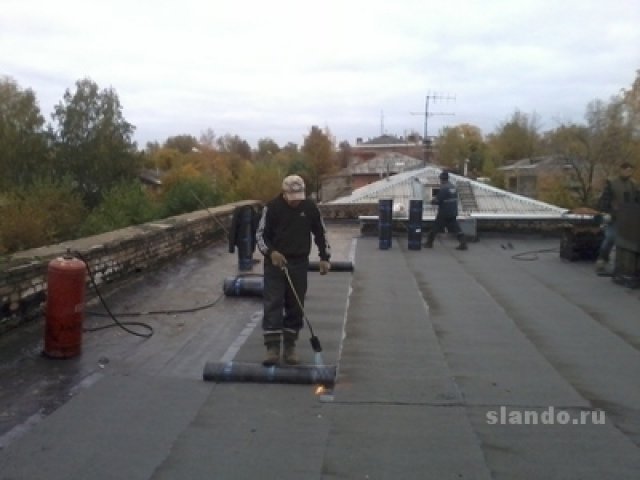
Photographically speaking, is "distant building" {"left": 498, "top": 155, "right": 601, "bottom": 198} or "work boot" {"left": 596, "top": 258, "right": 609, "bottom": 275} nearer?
"work boot" {"left": 596, "top": 258, "right": 609, "bottom": 275}

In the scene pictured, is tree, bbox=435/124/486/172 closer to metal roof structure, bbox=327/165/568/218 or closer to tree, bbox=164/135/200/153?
tree, bbox=164/135/200/153

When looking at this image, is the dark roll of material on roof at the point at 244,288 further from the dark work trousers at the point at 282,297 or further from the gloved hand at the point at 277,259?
the gloved hand at the point at 277,259

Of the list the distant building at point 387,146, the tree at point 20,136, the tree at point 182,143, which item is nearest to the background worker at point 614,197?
the tree at point 20,136

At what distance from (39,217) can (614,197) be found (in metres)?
16.2

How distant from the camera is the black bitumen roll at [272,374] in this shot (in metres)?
5.49

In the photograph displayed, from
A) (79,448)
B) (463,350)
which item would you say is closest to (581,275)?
(463,350)

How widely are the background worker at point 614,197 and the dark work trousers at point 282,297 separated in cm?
679

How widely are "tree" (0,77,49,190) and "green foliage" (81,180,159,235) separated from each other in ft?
90.8

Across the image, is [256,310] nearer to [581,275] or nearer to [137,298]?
[137,298]

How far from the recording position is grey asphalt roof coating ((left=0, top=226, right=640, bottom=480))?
406cm

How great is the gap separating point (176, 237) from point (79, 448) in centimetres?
892

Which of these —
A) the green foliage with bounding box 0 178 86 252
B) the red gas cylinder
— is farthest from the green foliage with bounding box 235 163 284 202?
the red gas cylinder

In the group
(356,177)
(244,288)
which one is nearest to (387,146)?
(356,177)

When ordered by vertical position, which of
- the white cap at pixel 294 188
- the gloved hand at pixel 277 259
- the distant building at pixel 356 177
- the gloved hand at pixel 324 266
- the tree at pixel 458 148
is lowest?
the distant building at pixel 356 177
